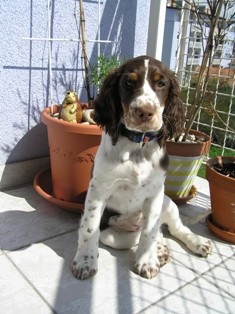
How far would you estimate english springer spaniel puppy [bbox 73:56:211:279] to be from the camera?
1957 millimetres

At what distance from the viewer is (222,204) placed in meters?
2.63

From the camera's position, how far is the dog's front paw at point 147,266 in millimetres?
2240

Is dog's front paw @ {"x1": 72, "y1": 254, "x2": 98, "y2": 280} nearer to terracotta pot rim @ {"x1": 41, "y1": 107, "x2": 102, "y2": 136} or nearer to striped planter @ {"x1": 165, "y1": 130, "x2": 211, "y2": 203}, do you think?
terracotta pot rim @ {"x1": 41, "y1": 107, "x2": 102, "y2": 136}

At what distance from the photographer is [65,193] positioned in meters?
2.93

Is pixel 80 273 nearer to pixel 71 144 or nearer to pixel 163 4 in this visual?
pixel 71 144

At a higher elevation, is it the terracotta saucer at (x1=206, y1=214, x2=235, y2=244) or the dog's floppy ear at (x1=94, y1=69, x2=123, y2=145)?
the dog's floppy ear at (x1=94, y1=69, x2=123, y2=145)

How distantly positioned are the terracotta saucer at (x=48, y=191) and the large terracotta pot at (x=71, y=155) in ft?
0.13

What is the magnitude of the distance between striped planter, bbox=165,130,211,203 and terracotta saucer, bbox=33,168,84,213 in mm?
787

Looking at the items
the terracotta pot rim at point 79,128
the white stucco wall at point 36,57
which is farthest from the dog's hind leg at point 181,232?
the white stucco wall at point 36,57

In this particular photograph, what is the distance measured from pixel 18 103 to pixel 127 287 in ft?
6.03

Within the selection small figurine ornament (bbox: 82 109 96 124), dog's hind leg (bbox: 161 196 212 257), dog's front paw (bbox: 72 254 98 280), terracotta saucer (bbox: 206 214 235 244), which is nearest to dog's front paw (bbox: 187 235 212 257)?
dog's hind leg (bbox: 161 196 212 257)

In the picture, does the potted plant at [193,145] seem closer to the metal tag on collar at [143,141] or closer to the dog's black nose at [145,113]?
the metal tag on collar at [143,141]

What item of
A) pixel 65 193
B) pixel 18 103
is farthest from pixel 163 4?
pixel 65 193

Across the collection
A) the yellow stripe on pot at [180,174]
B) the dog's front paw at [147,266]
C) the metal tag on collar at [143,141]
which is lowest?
the dog's front paw at [147,266]
